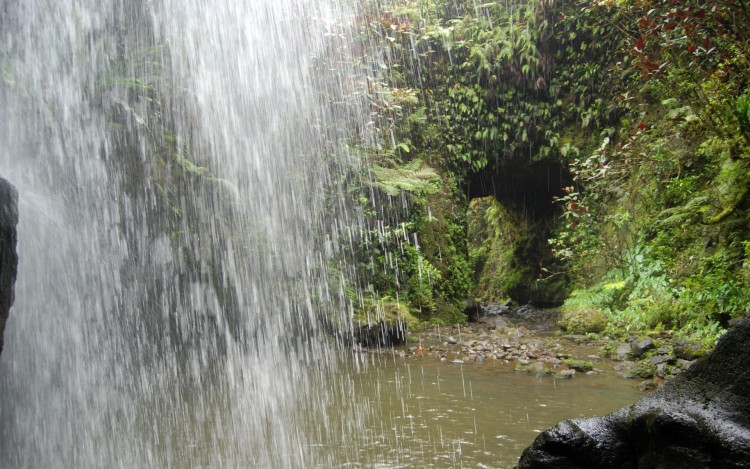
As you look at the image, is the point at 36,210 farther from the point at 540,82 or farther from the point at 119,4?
the point at 540,82

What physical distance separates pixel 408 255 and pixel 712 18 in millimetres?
7228

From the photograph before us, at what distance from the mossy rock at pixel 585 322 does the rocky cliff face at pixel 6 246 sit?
8.74 metres

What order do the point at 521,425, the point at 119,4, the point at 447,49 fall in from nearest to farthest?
the point at 521,425 → the point at 119,4 → the point at 447,49

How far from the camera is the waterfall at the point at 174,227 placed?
5.50 metres

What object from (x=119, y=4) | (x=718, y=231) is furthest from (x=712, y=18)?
(x=119, y=4)

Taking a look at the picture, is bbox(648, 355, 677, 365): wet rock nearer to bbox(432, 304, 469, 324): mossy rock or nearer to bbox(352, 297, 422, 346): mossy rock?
bbox(352, 297, 422, 346): mossy rock

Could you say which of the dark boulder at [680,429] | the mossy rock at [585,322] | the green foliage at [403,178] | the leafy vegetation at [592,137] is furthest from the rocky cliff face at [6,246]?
the mossy rock at [585,322]

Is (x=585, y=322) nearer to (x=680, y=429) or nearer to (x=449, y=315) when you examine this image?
(x=449, y=315)

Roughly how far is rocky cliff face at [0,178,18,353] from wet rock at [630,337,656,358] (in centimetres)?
715

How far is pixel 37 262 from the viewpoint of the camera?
21.4ft

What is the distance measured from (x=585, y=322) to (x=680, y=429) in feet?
25.6

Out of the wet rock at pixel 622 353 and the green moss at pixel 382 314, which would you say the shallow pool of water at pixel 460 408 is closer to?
the wet rock at pixel 622 353

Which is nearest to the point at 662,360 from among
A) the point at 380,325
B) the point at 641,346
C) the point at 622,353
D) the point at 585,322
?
the point at 641,346

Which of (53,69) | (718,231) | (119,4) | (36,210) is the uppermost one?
(119,4)
